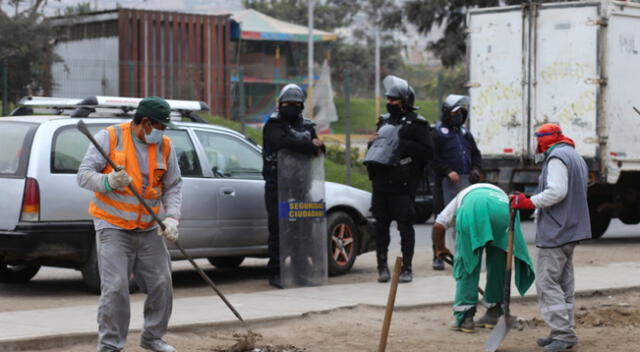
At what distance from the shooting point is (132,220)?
715 centimetres

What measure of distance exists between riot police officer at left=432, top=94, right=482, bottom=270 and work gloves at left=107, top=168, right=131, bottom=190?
607 cm

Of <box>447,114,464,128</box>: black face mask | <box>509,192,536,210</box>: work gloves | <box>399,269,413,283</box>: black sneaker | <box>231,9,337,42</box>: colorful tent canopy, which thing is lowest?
<box>399,269,413,283</box>: black sneaker

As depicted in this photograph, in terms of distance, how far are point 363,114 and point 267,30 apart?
105 ft

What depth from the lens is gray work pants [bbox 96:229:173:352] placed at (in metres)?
7.04

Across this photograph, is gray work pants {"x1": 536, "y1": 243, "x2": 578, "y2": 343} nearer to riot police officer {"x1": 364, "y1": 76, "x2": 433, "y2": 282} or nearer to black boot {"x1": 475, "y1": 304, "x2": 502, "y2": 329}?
Answer: black boot {"x1": 475, "y1": 304, "x2": 502, "y2": 329}

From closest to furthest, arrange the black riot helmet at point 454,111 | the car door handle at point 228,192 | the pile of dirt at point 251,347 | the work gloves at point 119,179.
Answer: the work gloves at point 119,179
the pile of dirt at point 251,347
the car door handle at point 228,192
the black riot helmet at point 454,111

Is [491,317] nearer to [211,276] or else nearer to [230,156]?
[230,156]

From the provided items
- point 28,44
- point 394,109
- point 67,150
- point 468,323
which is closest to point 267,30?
point 28,44

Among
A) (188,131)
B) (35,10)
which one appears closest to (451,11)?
(35,10)

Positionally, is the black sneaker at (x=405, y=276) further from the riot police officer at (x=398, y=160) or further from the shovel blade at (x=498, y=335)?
the shovel blade at (x=498, y=335)

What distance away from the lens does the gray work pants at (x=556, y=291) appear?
8031mm

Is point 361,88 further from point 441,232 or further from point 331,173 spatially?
point 441,232

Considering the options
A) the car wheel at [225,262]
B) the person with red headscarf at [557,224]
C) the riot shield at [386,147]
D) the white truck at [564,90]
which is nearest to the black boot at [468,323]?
the person with red headscarf at [557,224]

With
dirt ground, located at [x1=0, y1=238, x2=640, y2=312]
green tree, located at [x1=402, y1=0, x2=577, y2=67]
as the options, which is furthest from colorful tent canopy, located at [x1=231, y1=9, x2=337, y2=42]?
dirt ground, located at [x1=0, y1=238, x2=640, y2=312]
